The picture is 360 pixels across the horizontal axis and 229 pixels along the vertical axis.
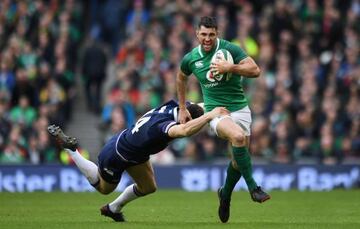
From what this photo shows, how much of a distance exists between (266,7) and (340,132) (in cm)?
449

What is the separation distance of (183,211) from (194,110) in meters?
2.80

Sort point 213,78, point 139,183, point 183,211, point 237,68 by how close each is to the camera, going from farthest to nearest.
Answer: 1. point 183,211
2. point 139,183
3. point 213,78
4. point 237,68

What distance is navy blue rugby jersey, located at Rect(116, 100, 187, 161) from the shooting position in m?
13.0

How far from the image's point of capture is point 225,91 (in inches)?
526

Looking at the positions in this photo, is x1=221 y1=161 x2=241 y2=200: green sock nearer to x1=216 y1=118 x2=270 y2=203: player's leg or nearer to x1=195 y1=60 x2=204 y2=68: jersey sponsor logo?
x1=216 y1=118 x2=270 y2=203: player's leg

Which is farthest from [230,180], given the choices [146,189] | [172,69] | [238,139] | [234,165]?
[172,69]

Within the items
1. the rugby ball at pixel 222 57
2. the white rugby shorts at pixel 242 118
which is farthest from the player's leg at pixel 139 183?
the rugby ball at pixel 222 57

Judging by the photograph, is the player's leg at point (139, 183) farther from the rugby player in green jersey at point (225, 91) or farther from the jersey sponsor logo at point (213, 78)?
the jersey sponsor logo at point (213, 78)

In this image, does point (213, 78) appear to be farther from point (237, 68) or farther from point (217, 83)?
point (237, 68)

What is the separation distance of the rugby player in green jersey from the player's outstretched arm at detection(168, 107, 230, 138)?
142 millimetres

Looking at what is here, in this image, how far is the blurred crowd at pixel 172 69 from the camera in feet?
73.7

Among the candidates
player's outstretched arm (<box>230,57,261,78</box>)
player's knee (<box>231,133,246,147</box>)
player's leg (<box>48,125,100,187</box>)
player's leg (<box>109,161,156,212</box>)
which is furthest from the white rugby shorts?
player's leg (<box>48,125,100,187</box>)

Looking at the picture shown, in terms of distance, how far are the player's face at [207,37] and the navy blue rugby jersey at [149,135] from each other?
2.80 feet

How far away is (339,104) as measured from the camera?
2305 centimetres
